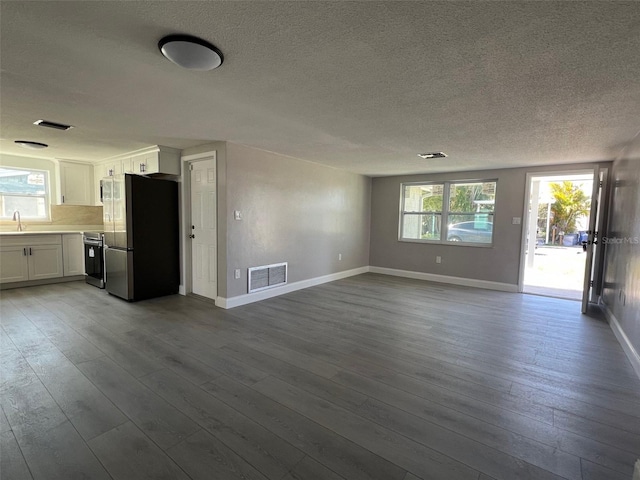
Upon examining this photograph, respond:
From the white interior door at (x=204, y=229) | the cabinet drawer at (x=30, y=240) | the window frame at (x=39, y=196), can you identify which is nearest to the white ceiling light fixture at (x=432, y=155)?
the white interior door at (x=204, y=229)

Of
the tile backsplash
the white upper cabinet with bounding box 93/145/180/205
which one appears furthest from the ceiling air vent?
the tile backsplash

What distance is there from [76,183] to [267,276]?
4.10 m

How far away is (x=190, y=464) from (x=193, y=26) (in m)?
2.19

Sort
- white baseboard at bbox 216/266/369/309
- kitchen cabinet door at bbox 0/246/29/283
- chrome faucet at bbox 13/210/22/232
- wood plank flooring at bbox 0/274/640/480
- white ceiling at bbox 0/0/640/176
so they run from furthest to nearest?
chrome faucet at bbox 13/210/22/232
kitchen cabinet door at bbox 0/246/29/283
white baseboard at bbox 216/266/369/309
wood plank flooring at bbox 0/274/640/480
white ceiling at bbox 0/0/640/176

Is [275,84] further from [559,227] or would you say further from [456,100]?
[559,227]

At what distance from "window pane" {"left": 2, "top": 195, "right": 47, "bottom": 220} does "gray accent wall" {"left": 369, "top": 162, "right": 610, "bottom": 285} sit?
6.49 m

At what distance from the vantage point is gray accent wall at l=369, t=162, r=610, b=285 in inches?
210

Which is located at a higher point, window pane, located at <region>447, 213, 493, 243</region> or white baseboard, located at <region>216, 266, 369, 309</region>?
window pane, located at <region>447, 213, 493, 243</region>

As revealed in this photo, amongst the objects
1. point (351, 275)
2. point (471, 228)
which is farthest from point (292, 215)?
point (471, 228)

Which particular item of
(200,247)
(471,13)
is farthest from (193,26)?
(200,247)

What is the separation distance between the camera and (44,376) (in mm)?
2320

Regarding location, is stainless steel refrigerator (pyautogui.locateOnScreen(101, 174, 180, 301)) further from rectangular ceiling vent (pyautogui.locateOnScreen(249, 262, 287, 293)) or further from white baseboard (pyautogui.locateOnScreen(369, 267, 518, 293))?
white baseboard (pyautogui.locateOnScreen(369, 267, 518, 293))

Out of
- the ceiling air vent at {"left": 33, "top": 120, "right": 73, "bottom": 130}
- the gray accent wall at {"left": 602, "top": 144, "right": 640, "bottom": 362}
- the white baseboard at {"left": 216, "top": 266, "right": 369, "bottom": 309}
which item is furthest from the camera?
the white baseboard at {"left": 216, "top": 266, "right": 369, "bottom": 309}

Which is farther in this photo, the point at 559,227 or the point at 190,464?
the point at 559,227
